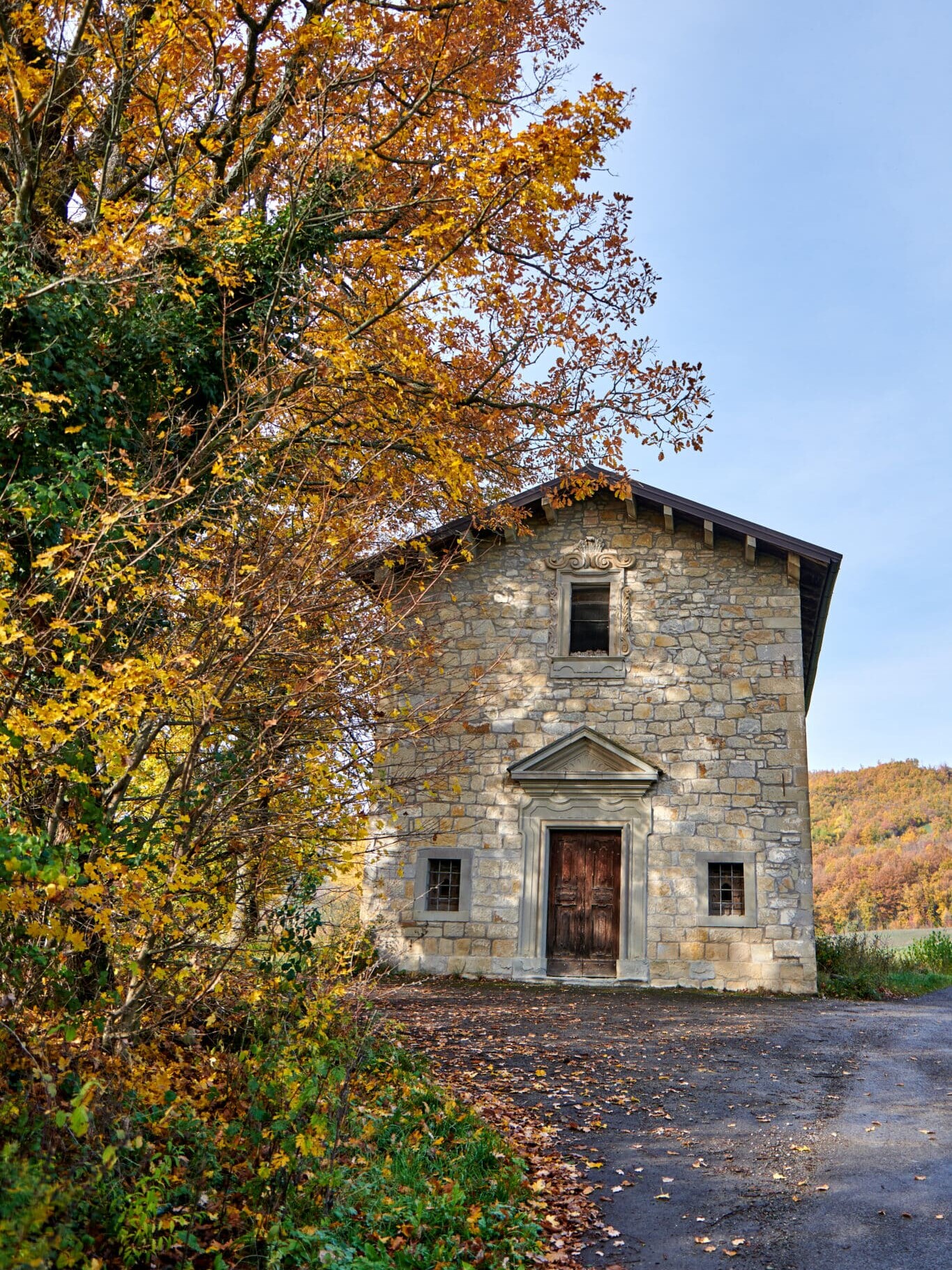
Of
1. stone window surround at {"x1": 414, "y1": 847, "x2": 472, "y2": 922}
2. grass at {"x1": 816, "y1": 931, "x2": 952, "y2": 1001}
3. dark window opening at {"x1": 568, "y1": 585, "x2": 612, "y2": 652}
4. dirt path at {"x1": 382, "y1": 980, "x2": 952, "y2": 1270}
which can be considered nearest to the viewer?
dirt path at {"x1": 382, "y1": 980, "x2": 952, "y2": 1270}

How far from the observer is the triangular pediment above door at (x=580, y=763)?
43.4ft

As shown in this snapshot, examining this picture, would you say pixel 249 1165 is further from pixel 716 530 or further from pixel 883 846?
pixel 883 846

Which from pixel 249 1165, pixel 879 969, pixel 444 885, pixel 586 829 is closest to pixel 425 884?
pixel 444 885

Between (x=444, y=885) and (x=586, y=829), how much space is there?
2.03 metres

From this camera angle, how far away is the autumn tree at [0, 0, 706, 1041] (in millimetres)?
4223

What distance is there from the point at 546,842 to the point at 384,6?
953cm

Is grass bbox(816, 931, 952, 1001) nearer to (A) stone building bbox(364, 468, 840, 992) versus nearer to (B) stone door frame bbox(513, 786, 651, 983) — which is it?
(A) stone building bbox(364, 468, 840, 992)

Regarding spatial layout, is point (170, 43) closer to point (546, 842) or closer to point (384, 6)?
point (384, 6)

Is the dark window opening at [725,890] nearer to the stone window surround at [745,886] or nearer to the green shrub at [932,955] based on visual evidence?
the stone window surround at [745,886]

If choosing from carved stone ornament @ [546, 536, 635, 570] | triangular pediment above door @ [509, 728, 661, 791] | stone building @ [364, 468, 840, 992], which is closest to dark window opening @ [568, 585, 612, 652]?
stone building @ [364, 468, 840, 992]

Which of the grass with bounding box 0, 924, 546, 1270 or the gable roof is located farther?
the gable roof

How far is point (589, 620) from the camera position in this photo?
46.4ft

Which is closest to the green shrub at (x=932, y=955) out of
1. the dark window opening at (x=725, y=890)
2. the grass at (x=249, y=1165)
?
the dark window opening at (x=725, y=890)

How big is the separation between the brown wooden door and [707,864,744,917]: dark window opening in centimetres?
117
